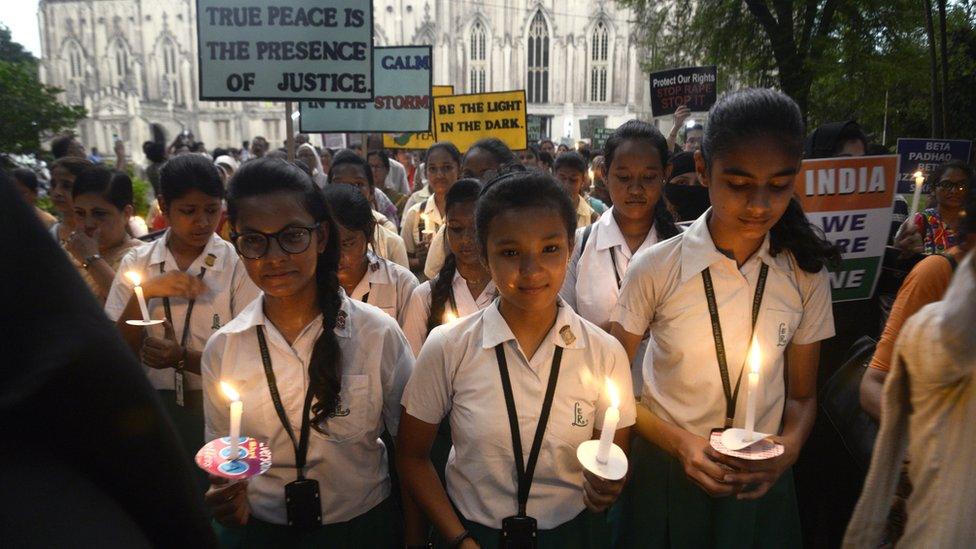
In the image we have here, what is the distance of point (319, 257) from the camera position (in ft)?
7.70

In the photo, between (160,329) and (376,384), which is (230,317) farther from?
(376,384)

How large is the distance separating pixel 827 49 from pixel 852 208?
471 inches

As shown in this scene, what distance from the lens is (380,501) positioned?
2176 millimetres

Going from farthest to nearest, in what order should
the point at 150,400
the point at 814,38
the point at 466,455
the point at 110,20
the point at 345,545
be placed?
the point at 110,20, the point at 814,38, the point at 345,545, the point at 466,455, the point at 150,400

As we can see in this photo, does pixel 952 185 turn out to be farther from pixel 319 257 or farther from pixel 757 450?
pixel 319 257

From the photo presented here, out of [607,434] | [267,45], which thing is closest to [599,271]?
[607,434]

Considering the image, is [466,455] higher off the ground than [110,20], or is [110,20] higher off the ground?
[110,20]

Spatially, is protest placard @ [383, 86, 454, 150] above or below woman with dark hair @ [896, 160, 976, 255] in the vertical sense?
above

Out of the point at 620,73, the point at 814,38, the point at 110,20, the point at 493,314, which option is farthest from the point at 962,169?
the point at 110,20

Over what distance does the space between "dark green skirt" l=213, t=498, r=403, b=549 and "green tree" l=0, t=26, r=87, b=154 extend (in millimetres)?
12975

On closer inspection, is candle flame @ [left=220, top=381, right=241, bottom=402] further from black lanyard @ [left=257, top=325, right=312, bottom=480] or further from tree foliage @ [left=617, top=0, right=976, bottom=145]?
tree foliage @ [left=617, top=0, right=976, bottom=145]

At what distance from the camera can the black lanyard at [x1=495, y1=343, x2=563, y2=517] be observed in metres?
1.89

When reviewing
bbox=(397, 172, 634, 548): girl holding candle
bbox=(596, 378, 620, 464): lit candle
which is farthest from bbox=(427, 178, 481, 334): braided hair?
bbox=(596, 378, 620, 464): lit candle

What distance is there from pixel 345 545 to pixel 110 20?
61.9m
